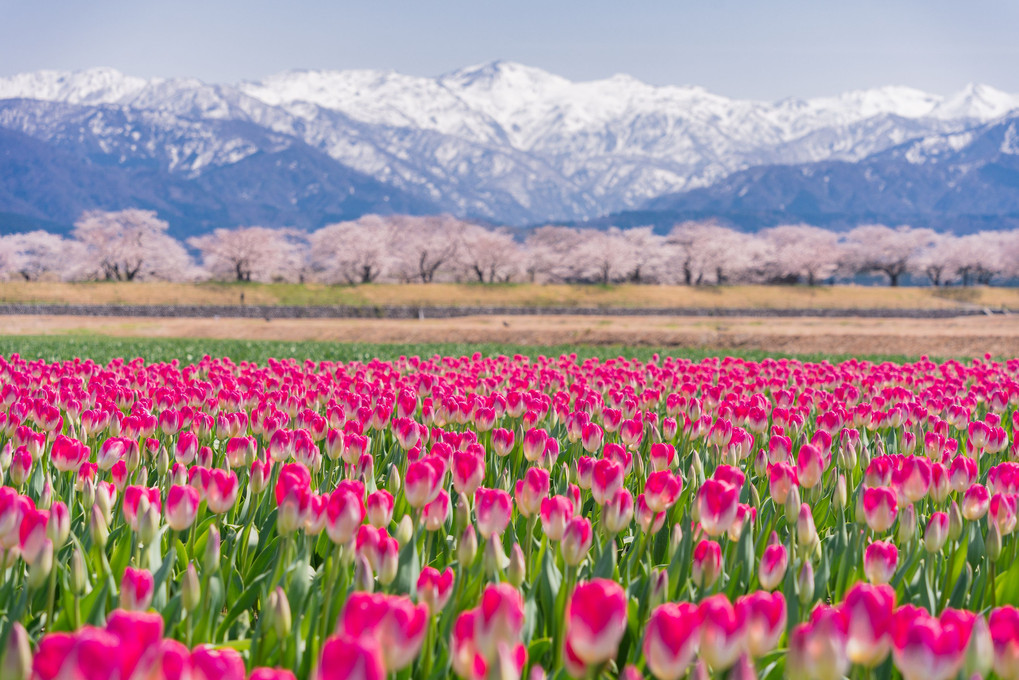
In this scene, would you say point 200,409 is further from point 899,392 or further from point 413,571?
point 899,392

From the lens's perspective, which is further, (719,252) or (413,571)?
(719,252)

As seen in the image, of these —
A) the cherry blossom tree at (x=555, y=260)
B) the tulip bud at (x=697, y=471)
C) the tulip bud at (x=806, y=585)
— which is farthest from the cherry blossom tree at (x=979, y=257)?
the tulip bud at (x=806, y=585)

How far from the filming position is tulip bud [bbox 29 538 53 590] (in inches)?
98.3

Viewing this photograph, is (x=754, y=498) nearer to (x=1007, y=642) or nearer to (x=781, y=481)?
(x=781, y=481)

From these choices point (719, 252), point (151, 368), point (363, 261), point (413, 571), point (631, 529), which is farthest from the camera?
point (719, 252)

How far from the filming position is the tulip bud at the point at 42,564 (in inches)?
98.3

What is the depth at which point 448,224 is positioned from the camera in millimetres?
114500

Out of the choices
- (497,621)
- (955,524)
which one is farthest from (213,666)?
(955,524)

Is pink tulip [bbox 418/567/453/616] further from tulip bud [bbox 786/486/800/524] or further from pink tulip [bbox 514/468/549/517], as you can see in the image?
tulip bud [bbox 786/486/800/524]

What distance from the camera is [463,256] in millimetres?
99938

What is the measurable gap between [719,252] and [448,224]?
38.0 meters

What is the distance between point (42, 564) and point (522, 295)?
74337 mm

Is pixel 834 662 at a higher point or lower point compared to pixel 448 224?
lower

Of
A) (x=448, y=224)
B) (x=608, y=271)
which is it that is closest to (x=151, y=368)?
(x=608, y=271)
